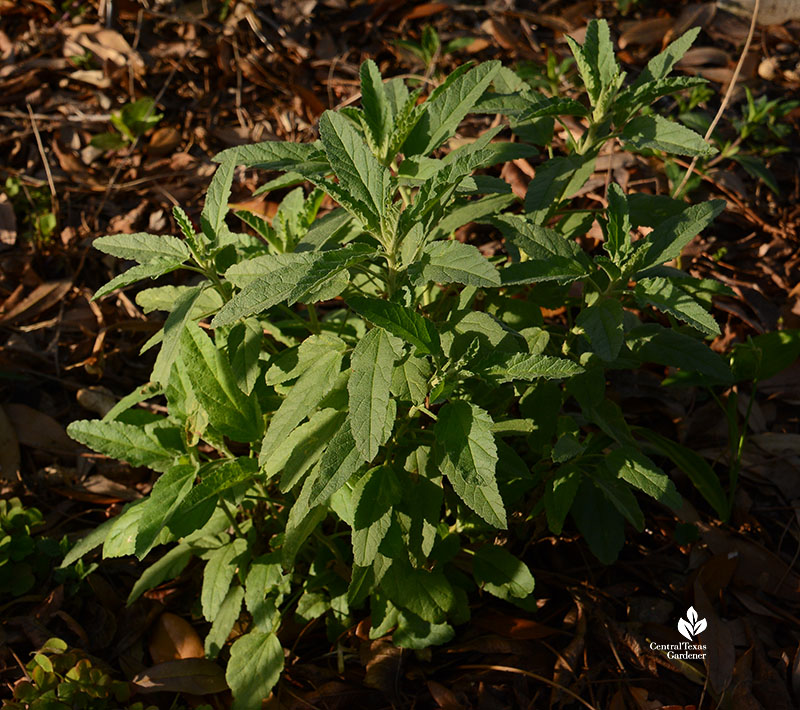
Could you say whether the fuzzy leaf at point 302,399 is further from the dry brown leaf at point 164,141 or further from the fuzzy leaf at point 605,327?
the dry brown leaf at point 164,141

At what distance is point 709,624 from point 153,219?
3059mm

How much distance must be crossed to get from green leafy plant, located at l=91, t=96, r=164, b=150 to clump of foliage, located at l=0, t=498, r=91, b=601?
6.82 ft

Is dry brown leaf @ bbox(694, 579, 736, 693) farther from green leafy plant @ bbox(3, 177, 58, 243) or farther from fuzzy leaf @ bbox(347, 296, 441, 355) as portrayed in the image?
green leafy plant @ bbox(3, 177, 58, 243)

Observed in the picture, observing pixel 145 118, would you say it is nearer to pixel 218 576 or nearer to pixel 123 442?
pixel 123 442

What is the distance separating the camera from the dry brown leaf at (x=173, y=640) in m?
2.58

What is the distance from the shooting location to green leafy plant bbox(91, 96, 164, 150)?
13.1 ft

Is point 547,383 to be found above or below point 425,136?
below

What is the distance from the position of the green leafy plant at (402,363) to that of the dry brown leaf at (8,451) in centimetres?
83

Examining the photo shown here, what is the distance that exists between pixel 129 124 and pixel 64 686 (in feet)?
9.48

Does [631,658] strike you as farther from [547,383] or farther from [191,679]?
[191,679]

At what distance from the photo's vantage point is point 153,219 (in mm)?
3787

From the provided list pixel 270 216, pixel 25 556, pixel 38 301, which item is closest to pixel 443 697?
pixel 25 556

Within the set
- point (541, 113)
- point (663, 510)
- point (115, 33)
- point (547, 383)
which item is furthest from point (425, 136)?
point (115, 33)

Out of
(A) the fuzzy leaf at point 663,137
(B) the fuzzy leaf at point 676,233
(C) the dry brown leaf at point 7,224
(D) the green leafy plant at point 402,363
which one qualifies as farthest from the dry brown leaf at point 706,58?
(C) the dry brown leaf at point 7,224
